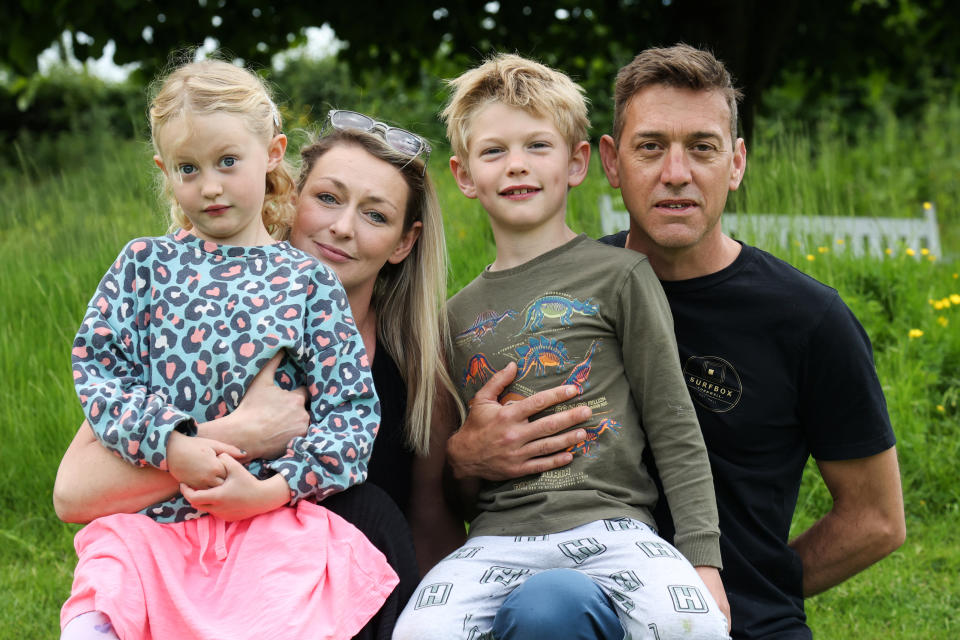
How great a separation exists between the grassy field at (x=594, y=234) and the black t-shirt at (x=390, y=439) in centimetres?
142

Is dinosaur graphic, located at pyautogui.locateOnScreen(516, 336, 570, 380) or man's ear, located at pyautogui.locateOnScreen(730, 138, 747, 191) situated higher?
man's ear, located at pyautogui.locateOnScreen(730, 138, 747, 191)

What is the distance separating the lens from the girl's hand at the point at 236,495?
207 centimetres

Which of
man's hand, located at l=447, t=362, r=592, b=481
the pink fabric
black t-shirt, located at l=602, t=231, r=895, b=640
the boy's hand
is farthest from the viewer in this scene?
black t-shirt, located at l=602, t=231, r=895, b=640

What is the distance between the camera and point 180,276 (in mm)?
2227

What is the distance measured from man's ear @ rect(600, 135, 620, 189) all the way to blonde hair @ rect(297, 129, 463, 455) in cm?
51

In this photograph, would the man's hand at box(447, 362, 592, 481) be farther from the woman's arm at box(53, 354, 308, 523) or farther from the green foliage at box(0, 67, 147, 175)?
the green foliage at box(0, 67, 147, 175)

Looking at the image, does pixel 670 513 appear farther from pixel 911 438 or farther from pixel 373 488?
pixel 911 438

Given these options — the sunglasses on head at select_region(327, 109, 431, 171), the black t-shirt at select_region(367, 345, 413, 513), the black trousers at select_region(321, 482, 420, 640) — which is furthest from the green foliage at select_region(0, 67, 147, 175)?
the black trousers at select_region(321, 482, 420, 640)

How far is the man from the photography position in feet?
8.13

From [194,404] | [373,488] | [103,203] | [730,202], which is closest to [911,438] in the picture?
[730,202]

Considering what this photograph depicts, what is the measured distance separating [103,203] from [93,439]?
145 inches

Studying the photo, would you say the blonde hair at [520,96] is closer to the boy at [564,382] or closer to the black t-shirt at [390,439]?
the boy at [564,382]

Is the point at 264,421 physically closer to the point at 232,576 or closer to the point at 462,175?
the point at 232,576

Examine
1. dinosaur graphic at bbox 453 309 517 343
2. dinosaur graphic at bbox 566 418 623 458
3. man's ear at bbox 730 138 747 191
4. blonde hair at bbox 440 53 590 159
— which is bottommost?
dinosaur graphic at bbox 566 418 623 458
